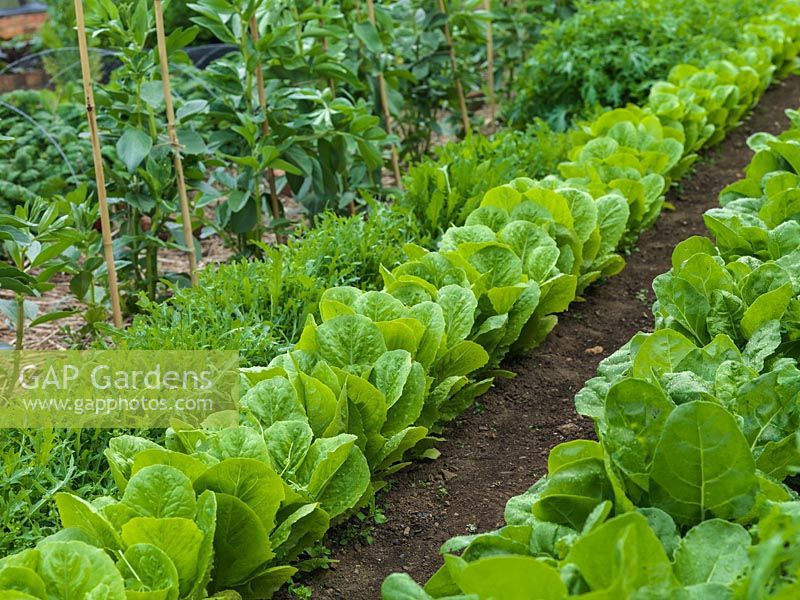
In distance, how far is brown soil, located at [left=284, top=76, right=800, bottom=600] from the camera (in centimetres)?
245

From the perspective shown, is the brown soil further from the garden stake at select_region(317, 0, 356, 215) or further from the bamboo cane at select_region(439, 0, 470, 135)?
the bamboo cane at select_region(439, 0, 470, 135)

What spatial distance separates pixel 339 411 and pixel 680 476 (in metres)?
0.88

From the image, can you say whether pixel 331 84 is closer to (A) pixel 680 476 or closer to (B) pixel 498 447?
(B) pixel 498 447

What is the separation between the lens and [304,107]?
427cm

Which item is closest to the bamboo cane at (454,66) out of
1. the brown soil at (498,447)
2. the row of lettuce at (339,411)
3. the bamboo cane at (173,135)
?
the row of lettuce at (339,411)

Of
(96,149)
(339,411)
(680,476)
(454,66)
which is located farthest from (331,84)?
(680,476)

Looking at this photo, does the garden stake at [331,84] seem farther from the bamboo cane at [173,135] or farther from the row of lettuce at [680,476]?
the row of lettuce at [680,476]

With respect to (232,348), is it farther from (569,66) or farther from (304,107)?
(569,66)

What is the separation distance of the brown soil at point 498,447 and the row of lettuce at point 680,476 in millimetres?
381

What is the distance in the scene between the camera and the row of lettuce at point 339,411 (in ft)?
6.35

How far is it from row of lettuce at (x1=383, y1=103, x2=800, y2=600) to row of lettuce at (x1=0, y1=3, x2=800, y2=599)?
420mm

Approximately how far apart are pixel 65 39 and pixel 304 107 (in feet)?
15.5

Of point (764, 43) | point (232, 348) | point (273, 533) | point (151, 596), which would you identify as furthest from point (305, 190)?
point (764, 43)

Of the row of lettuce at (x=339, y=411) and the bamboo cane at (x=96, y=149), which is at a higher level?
the bamboo cane at (x=96, y=149)
